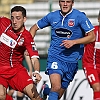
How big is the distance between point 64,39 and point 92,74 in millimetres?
770

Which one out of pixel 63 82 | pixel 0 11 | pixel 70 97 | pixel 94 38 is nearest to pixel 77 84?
pixel 70 97

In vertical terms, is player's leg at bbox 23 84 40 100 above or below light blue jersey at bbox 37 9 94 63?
below

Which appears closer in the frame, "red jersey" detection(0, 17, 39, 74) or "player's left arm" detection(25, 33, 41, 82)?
"player's left arm" detection(25, 33, 41, 82)

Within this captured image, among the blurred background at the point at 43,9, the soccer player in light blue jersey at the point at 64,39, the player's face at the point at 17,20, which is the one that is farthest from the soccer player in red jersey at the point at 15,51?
the blurred background at the point at 43,9

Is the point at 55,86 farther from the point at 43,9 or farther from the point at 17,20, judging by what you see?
the point at 43,9

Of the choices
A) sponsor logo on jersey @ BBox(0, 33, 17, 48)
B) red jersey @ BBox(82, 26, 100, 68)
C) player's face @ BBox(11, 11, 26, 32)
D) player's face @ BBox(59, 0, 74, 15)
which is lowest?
red jersey @ BBox(82, 26, 100, 68)

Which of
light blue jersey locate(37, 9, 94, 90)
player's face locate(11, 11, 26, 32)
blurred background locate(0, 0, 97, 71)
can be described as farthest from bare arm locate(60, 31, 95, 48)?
blurred background locate(0, 0, 97, 71)

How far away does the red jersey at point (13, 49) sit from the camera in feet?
27.6

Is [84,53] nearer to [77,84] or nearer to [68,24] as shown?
[68,24]

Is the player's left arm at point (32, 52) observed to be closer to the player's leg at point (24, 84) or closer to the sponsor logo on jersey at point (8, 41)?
the sponsor logo on jersey at point (8, 41)

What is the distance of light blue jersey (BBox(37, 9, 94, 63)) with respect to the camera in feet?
28.5

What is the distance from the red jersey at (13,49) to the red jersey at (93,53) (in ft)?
3.08

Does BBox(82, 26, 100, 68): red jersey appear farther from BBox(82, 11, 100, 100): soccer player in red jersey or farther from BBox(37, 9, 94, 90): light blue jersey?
BBox(37, 9, 94, 90): light blue jersey

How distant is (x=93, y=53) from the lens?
28.4 ft
